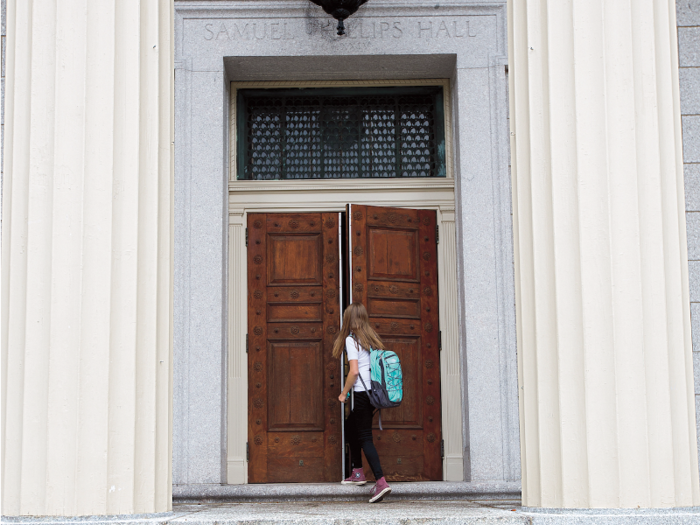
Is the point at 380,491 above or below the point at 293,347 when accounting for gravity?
below

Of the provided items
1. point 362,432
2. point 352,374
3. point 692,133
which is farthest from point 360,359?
point 692,133

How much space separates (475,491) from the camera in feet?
23.5

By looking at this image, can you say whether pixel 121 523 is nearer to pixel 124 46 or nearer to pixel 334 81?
pixel 124 46

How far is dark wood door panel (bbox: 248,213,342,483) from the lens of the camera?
25.6 ft

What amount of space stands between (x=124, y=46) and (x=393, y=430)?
16.7 feet

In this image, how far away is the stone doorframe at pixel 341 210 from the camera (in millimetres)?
7852

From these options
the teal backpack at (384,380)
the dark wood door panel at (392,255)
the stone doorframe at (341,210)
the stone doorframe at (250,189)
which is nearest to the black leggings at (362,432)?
the teal backpack at (384,380)

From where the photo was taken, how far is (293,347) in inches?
313

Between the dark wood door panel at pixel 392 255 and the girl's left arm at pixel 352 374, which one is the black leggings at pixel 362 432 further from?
the dark wood door panel at pixel 392 255

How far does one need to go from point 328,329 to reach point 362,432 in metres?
1.48

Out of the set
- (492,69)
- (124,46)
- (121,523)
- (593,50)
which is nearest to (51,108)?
(124,46)

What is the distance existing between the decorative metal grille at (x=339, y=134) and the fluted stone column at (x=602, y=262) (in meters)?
4.20

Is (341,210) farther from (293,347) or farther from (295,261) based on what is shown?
(293,347)

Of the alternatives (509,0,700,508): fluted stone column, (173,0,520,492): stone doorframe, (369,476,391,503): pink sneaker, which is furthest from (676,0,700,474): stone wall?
(509,0,700,508): fluted stone column
